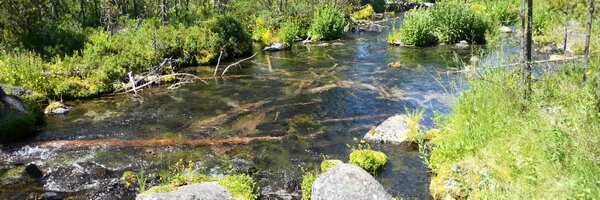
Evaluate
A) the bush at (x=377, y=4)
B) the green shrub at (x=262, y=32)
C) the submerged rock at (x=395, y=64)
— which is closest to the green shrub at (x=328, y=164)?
the submerged rock at (x=395, y=64)

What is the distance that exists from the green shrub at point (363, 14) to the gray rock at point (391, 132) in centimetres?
3191

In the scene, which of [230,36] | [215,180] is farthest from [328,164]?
[230,36]

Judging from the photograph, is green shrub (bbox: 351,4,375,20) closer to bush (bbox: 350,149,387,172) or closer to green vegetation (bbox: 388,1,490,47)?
green vegetation (bbox: 388,1,490,47)

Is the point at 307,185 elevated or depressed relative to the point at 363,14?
depressed

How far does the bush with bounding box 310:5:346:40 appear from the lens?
35.2 metres

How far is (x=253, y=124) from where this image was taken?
54.1 ft

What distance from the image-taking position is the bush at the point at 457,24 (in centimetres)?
3095

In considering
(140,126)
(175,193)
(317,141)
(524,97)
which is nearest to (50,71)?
(140,126)

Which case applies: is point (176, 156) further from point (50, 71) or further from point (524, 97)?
point (50, 71)

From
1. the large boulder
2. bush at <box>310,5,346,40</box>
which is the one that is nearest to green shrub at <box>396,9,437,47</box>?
bush at <box>310,5,346,40</box>

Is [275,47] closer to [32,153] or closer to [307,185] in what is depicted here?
[32,153]

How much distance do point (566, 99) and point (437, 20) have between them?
879 inches

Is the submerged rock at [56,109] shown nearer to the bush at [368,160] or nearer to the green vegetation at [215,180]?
the green vegetation at [215,180]

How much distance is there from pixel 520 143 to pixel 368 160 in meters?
3.67
